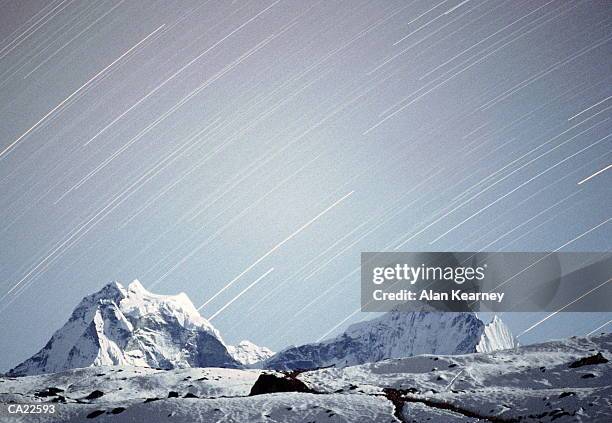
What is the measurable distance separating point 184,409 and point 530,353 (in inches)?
1699

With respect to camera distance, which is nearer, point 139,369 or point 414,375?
point 414,375

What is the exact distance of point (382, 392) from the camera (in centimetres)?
5106

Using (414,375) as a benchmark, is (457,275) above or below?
above

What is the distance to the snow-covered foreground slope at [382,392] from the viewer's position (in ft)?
135

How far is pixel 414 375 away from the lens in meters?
60.3

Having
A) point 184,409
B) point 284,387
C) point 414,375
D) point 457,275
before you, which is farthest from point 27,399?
point 457,275

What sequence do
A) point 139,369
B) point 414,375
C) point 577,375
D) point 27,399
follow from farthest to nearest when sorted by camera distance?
point 139,369 → point 414,375 → point 27,399 → point 577,375

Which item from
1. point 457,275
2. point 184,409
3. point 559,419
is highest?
point 457,275

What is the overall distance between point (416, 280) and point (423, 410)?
62.9 feet

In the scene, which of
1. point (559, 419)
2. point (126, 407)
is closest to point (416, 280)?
point (559, 419)

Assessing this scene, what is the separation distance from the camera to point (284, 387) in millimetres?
52844

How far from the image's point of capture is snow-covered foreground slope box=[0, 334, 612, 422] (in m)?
41.2

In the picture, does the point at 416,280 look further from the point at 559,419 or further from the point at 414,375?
the point at 559,419

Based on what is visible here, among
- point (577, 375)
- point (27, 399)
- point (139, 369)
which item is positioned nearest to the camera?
point (577, 375)
